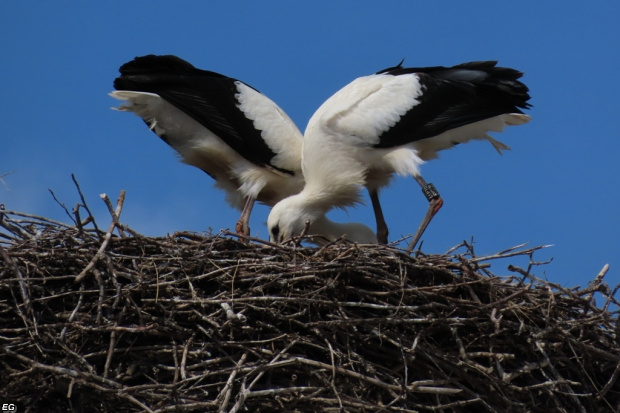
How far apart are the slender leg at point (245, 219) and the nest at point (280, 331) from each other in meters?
2.26

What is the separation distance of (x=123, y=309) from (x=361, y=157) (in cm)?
284

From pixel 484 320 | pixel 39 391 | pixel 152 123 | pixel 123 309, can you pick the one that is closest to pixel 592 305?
pixel 484 320

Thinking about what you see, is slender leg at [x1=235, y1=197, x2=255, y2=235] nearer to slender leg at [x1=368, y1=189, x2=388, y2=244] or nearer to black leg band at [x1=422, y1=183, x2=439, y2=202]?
slender leg at [x1=368, y1=189, x2=388, y2=244]

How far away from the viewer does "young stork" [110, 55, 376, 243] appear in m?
8.86

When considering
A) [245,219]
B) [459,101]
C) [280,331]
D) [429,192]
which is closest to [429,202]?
[429,192]

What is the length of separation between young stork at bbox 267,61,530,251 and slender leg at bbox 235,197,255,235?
586 mm

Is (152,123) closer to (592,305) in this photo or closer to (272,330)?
(272,330)

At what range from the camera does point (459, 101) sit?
8680 millimetres

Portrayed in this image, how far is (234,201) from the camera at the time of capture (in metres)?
9.45

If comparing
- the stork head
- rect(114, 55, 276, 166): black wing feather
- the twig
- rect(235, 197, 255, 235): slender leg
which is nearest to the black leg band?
the stork head

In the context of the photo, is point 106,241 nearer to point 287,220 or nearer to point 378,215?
point 287,220

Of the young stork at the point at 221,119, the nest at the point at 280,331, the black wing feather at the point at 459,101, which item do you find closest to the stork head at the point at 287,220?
the young stork at the point at 221,119

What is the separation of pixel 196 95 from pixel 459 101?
6.62 feet

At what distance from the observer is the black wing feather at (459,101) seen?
8609 millimetres
